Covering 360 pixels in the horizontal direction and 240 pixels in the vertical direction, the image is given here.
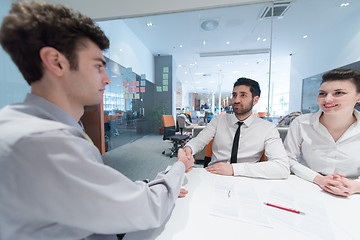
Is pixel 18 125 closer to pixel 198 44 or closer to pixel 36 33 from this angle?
pixel 36 33

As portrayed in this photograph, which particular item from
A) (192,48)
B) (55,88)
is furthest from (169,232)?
(192,48)

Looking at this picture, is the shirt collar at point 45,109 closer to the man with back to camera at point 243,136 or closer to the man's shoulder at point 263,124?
the man with back to camera at point 243,136

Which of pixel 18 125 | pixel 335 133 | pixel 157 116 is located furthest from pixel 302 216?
pixel 157 116

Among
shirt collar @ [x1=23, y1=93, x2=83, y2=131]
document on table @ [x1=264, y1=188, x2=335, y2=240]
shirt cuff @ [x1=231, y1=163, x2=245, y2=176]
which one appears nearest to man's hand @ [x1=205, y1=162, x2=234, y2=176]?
shirt cuff @ [x1=231, y1=163, x2=245, y2=176]

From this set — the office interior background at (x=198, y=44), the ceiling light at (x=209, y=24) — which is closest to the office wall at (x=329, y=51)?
the office interior background at (x=198, y=44)

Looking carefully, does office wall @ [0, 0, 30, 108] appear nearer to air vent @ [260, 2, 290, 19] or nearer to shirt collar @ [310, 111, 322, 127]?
shirt collar @ [310, 111, 322, 127]

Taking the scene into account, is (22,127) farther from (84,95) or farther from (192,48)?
(192,48)

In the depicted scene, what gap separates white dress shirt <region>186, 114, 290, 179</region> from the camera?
1073 mm

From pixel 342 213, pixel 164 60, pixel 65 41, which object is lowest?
pixel 342 213

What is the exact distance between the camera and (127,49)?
448 cm

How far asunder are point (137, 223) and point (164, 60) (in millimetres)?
6676

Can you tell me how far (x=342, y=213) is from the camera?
0.70 m

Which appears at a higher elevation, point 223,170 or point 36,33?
point 36,33

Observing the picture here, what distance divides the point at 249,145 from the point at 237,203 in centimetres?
83
